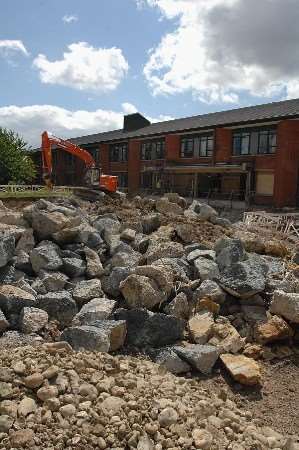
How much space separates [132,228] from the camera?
13.4 m

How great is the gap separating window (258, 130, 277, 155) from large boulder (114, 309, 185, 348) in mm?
23421

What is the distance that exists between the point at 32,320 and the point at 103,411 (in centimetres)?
347

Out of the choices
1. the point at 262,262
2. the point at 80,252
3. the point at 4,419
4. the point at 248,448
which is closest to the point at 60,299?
the point at 80,252

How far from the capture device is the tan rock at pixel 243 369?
721 centimetres

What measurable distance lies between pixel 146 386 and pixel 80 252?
18.7ft

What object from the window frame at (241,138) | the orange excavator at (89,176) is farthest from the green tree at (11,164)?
the window frame at (241,138)

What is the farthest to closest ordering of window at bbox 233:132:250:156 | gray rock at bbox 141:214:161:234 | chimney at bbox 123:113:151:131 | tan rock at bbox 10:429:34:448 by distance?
chimney at bbox 123:113:151:131 → window at bbox 233:132:250:156 → gray rock at bbox 141:214:161:234 → tan rock at bbox 10:429:34:448

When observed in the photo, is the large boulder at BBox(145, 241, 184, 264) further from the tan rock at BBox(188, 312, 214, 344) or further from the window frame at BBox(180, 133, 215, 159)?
the window frame at BBox(180, 133, 215, 159)

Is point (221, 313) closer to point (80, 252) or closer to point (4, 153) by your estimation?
point (80, 252)

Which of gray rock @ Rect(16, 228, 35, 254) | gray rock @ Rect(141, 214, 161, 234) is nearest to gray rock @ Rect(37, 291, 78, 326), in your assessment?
gray rock @ Rect(16, 228, 35, 254)

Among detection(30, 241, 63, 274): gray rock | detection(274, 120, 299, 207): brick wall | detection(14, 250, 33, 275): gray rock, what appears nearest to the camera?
detection(30, 241, 63, 274): gray rock

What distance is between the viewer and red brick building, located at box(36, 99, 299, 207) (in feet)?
92.4

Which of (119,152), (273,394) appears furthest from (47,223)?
(119,152)

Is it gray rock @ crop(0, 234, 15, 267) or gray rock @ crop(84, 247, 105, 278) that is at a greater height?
gray rock @ crop(0, 234, 15, 267)
